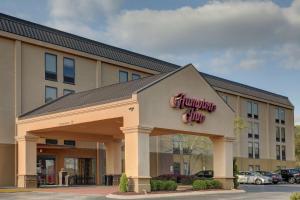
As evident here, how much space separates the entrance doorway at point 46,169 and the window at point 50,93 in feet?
15.9

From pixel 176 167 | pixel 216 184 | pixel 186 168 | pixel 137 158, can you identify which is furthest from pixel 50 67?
pixel 186 168

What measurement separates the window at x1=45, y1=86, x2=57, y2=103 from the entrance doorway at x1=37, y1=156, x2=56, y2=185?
4846 millimetres

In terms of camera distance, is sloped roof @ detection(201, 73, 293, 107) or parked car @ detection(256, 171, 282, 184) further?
sloped roof @ detection(201, 73, 293, 107)

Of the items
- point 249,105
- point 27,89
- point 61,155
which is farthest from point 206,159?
point 27,89

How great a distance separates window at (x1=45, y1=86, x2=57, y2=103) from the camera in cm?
4216

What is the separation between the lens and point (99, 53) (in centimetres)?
4678

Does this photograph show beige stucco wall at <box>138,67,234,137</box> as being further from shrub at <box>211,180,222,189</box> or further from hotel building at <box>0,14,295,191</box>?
shrub at <box>211,180,222,189</box>

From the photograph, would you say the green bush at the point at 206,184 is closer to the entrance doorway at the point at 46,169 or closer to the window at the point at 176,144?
the entrance doorway at the point at 46,169

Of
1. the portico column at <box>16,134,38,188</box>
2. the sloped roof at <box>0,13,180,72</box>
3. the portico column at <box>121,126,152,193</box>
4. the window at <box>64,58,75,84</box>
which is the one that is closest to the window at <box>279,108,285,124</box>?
the sloped roof at <box>0,13,180,72</box>

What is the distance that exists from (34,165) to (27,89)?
706cm

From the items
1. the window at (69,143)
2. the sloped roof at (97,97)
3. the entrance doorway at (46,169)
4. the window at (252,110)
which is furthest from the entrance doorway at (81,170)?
the window at (252,110)

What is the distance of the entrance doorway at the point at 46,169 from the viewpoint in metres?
42.6

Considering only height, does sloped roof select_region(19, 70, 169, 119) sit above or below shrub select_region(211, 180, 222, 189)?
above

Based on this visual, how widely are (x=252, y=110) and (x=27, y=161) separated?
4277cm
